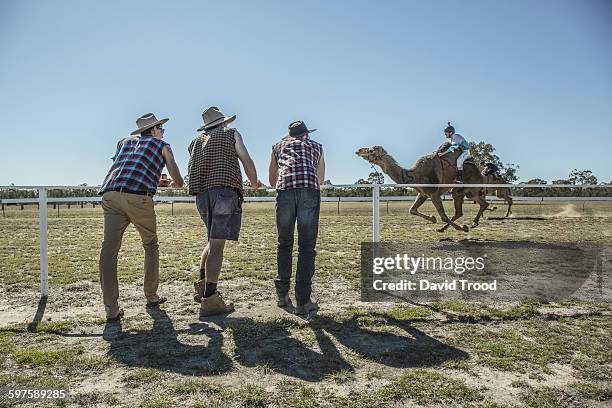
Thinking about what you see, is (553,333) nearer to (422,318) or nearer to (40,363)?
(422,318)

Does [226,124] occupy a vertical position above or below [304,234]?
above

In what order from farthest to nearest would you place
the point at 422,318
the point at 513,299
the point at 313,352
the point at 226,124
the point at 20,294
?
the point at 20,294 < the point at 513,299 < the point at 226,124 < the point at 422,318 < the point at 313,352

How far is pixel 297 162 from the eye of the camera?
4.44 m

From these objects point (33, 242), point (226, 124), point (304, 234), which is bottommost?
point (33, 242)

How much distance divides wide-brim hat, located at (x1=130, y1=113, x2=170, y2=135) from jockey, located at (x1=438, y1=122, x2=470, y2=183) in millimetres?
8001

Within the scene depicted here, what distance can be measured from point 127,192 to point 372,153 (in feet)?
24.0

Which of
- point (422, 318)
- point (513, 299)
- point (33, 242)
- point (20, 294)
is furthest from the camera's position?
point (33, 242)

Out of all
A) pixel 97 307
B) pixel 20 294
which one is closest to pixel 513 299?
pixel 97 307

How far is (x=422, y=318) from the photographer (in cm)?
419

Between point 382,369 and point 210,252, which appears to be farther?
point 210,252

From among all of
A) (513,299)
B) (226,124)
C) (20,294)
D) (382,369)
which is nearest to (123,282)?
(20,294)

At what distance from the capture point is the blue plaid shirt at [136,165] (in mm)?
4125

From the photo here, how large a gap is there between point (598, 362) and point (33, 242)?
12.3 meters

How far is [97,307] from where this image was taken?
468cm
